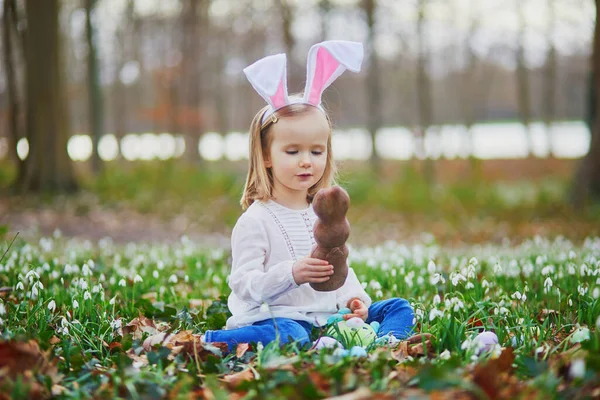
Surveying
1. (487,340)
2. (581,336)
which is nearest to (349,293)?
(487,340)

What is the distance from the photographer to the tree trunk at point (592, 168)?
11242mm

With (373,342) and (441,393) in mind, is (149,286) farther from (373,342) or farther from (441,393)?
(441,393)

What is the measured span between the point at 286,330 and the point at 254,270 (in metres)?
0.34

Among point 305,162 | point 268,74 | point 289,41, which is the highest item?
point 289,41

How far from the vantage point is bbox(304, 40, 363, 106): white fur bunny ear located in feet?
10.7

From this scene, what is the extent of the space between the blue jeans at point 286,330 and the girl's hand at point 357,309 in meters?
0.11

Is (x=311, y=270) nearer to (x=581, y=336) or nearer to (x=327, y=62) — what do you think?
(x=327, y=62)

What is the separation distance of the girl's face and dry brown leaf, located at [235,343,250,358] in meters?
0.87

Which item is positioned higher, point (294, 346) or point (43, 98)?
point (43, 98)

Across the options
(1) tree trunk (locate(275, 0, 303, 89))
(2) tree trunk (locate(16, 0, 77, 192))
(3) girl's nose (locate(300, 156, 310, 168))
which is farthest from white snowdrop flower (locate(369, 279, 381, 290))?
(1) tree trunk (locate(275, 0, 303, 89))

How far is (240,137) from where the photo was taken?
3136 centimetres

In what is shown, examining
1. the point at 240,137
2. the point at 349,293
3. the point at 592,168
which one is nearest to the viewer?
the point at 349,293

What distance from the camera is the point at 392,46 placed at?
67.7 ft

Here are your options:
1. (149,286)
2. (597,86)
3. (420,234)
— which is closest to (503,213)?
(420,234)
